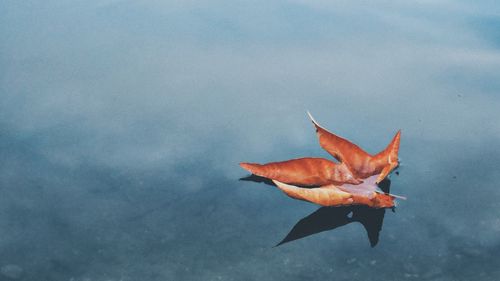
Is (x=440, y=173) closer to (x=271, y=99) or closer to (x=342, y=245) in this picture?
(x=342, y=245)

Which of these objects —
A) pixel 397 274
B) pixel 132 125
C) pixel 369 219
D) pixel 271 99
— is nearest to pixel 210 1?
pixel 271 99

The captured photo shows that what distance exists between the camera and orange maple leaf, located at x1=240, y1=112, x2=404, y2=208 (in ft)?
2.81

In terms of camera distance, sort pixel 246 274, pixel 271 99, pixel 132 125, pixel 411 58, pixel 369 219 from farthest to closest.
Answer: pixel 411 58, pixel 271 99, pixel 132 125, pixel 369 219, pixel 246 274

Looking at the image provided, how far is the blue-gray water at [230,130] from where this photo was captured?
2.51 feet

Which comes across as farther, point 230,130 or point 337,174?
point 230,130

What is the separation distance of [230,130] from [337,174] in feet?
0.82

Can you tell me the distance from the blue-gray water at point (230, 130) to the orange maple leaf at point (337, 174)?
0.03 metres

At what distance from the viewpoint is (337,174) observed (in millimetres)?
918

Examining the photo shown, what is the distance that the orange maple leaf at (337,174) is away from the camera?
0.86 m

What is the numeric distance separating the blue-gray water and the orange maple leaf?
3cm

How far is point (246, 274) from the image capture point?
2.39ft

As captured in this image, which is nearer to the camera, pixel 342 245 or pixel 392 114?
pixel 342 245

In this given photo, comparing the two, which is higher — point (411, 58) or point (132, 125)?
point (411, 58)

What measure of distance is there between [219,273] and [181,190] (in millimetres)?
198
